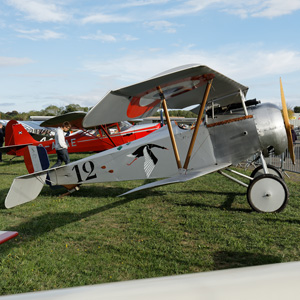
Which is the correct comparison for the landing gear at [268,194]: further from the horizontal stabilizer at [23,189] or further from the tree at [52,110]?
the tree at [52,110]

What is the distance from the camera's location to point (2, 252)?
3.65 metres

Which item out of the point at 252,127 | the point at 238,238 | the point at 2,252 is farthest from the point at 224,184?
the point at 2,252

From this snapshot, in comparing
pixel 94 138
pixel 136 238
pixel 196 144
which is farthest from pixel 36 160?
pixel 94 138

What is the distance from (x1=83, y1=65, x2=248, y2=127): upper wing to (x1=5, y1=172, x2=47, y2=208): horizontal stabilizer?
2190 millimetres

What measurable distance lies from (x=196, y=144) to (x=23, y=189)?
3.13 metres

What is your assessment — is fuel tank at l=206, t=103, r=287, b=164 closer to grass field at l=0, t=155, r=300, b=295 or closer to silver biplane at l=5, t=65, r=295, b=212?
silver biplane at l=5, t=65, r=295, b=212

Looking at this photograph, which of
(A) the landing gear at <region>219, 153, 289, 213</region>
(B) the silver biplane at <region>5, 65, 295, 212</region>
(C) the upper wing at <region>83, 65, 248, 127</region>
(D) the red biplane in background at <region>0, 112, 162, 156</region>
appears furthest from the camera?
(D) the red biplane in background at <region>0, 112, 162, 156</region>

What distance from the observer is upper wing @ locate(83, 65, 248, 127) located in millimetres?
3502

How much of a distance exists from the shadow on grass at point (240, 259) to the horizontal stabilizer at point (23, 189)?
10.9ft

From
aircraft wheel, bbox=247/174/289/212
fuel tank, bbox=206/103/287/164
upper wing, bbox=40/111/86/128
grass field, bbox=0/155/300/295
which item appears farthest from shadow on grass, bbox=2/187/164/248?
upper wing, bbox=40/111/86/128

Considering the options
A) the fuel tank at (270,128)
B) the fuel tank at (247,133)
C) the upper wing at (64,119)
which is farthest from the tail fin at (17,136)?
the fuel tank at (270,128)

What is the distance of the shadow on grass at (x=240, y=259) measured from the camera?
3178 mm

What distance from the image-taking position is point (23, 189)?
197 inches

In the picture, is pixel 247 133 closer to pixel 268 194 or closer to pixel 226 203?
pixel 268 194
